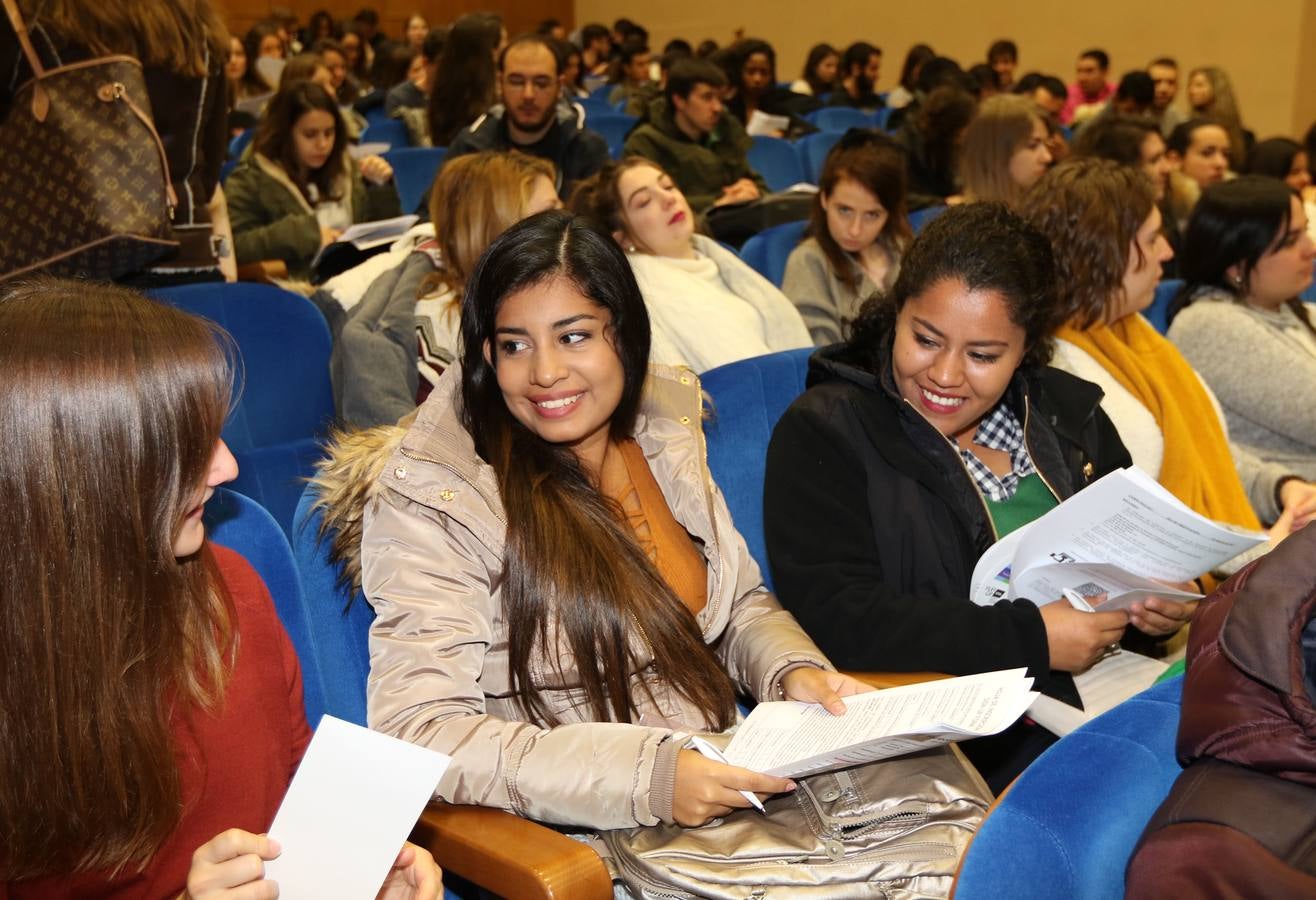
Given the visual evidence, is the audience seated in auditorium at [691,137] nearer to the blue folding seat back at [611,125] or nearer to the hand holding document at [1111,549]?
the blue folding seat back at [611,125]

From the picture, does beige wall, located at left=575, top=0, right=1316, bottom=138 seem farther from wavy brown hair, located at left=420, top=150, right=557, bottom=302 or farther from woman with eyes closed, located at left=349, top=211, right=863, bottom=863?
woman with eyes closed, located at left=349, top=211, right=863, bottom=863

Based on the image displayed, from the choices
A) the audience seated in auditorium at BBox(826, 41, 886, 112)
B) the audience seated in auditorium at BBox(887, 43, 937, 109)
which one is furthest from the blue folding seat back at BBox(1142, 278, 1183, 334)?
the audience seated in auditorium at BBox(826, 41, 886, 112)

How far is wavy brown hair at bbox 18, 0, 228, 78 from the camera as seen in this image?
2.36m

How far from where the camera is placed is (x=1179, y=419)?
2641 mm

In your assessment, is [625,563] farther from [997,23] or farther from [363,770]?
[997,23]

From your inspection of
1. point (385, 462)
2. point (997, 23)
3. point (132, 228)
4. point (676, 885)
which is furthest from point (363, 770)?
point (997, 23)

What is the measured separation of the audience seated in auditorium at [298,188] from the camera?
451 centimetres

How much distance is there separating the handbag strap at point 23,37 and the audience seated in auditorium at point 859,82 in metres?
8.14

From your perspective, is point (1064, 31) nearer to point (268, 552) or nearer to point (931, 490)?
point (931, 490)

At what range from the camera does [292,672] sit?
151 cm

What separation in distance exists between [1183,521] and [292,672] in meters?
1.21

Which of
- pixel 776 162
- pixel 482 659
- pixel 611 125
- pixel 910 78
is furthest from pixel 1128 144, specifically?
pixel 910 78

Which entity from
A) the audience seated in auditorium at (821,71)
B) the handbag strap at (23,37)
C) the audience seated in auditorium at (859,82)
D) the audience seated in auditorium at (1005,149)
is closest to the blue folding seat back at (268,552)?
the handbag strap at (23,37)

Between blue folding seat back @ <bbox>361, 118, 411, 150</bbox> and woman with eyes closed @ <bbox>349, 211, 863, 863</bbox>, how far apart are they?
4905 millimetres
